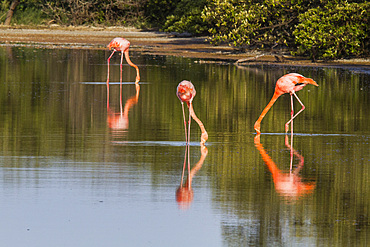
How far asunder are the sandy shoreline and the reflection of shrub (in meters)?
0.61

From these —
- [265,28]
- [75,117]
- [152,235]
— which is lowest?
[152,235]

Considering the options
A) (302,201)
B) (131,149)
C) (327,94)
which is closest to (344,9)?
(327,94)

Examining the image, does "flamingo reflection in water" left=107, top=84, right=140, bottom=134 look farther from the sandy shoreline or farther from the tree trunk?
the tree trunk

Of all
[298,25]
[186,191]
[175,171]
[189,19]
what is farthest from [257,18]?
[186,191]

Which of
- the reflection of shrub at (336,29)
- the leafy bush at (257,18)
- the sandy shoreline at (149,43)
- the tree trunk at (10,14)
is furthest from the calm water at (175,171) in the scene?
the tree trunk at (10,14)

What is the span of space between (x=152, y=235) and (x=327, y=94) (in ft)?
40.2

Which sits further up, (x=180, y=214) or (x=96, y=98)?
(x=96, y=98)

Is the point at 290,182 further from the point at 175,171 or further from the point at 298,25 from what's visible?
the point at 298,25

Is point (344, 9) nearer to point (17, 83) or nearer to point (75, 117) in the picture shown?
point (17, 83)

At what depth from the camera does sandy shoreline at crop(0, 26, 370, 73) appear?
2862 centimetres

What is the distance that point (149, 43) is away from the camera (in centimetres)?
4106

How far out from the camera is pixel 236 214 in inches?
289

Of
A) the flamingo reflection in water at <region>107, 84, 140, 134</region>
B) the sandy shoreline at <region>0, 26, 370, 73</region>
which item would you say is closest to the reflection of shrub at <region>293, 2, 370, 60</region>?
the sandy shoreline at <region>0, 26, 370, 73</region>

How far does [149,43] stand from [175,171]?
32.2 m
